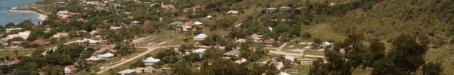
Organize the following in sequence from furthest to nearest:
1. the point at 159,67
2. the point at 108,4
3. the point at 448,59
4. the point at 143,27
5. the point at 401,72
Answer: the point at 108,4 → the point at 143,27 → the point at 159,67 → the point at 448,59 → the point at 401,72

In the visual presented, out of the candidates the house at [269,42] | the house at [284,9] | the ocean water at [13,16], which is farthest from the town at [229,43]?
the ocean water at [13,16]

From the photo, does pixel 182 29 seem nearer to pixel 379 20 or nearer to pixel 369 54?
pixel 379 20

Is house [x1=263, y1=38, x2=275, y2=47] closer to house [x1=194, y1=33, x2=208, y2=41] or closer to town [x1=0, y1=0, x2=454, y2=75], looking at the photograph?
town [x1=0, y1=0, x2=454, y2=75]

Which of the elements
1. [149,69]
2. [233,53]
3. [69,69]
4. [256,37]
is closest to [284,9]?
[256,37]


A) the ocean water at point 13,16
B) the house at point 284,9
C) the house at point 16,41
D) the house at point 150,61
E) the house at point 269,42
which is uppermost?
the house at point 150,61

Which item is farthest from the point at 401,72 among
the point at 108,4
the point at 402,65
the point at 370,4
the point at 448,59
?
the point at 108,4

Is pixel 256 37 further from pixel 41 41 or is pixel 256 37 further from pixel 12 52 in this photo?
pixel 12 52

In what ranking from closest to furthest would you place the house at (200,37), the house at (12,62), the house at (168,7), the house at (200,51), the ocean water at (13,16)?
1. the house at (200,51)
2. the house at (12,62)
3. the house at (200,37)
4. the house at (168,7)
5. the ocean water at (13,16)

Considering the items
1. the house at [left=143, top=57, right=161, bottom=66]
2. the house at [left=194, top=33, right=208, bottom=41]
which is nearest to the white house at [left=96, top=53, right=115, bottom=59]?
the house at [left=143, top=57, right=161, bottom=66]

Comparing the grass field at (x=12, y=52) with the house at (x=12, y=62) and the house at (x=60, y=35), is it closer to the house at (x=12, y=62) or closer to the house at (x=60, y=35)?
the house at (x=12, y=62)
